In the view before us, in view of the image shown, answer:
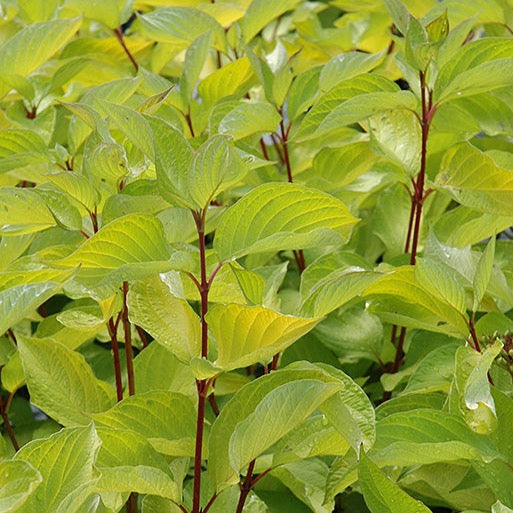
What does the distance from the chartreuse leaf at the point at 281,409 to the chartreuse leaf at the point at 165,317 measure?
0.21ft

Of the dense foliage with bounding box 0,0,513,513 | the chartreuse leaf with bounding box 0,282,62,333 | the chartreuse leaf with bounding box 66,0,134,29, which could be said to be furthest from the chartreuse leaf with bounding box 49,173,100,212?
the chartreuse leaf with bounding box 66,0,134,29

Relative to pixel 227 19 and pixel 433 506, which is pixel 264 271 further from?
pixel 227 19

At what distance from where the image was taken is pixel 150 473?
510mm

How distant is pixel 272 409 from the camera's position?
50 cm

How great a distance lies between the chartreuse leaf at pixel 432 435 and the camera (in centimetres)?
54

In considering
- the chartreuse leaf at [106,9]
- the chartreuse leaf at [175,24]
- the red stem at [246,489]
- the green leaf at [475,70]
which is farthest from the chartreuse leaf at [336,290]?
the chartreuse leaf at [106,9]

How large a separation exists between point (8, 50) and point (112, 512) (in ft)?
1.62

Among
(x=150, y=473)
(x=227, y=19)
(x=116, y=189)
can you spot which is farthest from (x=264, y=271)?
(x=227, y=19)

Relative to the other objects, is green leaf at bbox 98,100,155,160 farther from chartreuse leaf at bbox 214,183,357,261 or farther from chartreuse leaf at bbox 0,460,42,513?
chartreuse leaf at bbox 0,460,42,513

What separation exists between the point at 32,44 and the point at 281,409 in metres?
0.50

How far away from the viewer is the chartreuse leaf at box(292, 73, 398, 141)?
2.40 feet

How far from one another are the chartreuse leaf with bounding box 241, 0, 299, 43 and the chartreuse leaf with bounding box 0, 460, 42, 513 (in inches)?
24.9

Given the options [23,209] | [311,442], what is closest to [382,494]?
[311,442]

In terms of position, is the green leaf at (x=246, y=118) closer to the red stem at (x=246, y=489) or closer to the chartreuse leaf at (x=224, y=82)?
the chartreuse leaf at (x=224, y=82)
